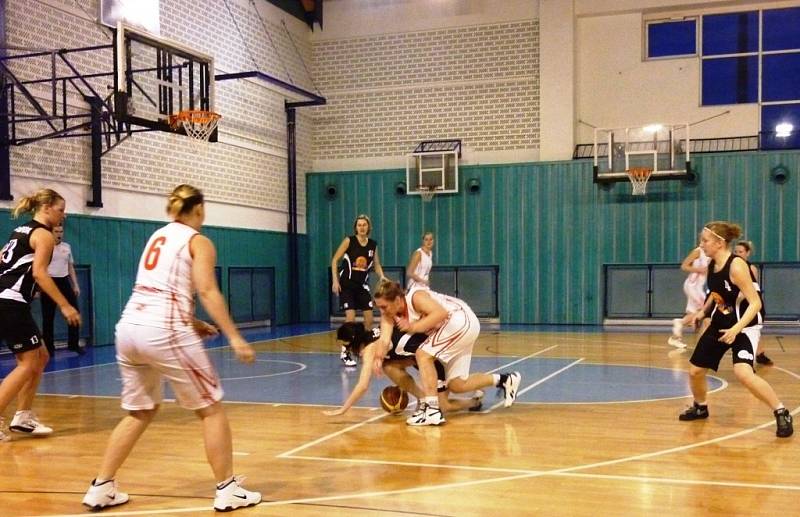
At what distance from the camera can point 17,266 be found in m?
6.07

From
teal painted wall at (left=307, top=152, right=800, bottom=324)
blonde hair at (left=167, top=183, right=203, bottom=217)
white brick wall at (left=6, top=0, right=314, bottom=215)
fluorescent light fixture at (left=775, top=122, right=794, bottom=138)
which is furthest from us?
fluorescent light fixture at (left=775, top=122, right=794, bottom=138)

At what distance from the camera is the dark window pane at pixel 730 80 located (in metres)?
18.1

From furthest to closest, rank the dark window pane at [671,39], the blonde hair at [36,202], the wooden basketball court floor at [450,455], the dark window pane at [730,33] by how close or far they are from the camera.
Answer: the dark window pane at [671,39] < the dark window pane at [730,33] < the blonde hair at [36,202] < the wooden basketball court floor at [450,455]

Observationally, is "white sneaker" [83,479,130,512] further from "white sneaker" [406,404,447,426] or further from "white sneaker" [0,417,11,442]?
"white sneaker" [406,404,447,426]

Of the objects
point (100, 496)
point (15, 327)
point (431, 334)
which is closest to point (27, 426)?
point (15, 327)

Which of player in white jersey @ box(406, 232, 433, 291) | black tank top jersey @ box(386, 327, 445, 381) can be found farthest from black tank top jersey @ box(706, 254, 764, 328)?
player in white jersey @ box(406, 232, 433, 291)

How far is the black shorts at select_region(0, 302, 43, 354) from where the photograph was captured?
607 centimetres

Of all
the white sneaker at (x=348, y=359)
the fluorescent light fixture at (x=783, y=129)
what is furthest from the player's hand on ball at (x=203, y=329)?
the fluorescent light fixture at (x=783, y=129)

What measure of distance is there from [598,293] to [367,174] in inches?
250

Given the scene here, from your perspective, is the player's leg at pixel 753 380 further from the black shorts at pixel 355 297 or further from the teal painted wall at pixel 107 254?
the teal painted wall at pixel 107 254

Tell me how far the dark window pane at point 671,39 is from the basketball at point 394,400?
14292 mm

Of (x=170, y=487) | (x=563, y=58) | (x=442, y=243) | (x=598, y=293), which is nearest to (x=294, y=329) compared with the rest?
(x=442, y=243)

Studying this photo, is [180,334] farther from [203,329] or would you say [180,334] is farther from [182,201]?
[182,201]

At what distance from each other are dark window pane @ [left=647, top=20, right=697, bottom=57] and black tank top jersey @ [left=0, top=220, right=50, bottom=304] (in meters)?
16.0
